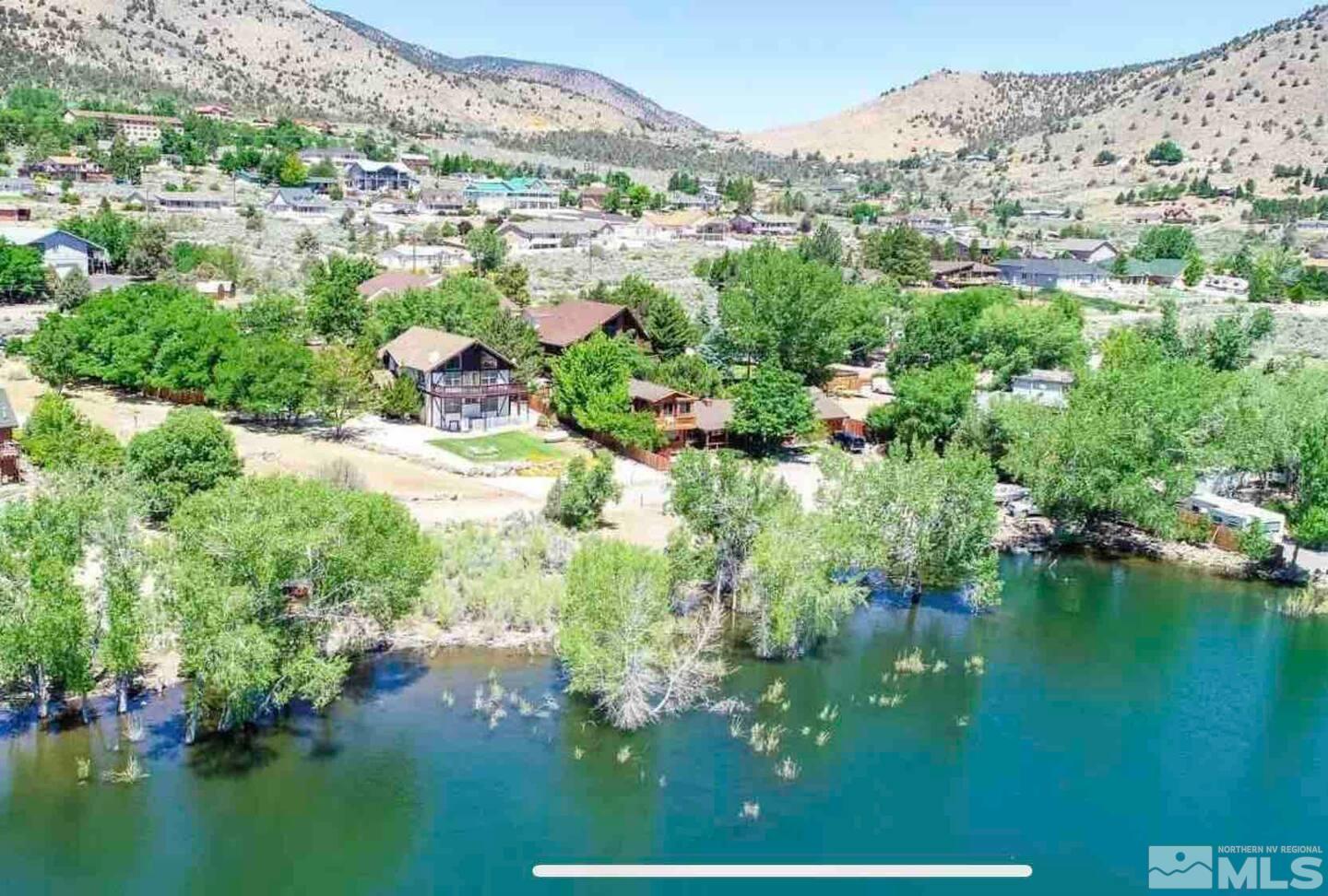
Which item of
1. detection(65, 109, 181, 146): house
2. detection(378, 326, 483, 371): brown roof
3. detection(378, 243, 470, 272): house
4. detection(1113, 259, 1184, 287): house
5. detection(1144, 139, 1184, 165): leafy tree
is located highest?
detection(1144, 139, 1184, 165): leafy tree

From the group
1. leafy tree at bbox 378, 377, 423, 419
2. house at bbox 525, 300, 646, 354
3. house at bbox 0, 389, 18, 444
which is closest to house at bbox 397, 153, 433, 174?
house at bbox 525, 300, 646, 354

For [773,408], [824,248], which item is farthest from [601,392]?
[824,248]

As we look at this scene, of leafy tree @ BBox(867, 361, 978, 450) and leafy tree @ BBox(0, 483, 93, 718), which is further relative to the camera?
leafy tree @ BBox(867, 361, 978, 450)

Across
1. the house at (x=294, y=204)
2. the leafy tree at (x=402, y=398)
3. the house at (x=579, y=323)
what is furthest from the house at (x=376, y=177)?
the leafy tree at (x=402, y=398)

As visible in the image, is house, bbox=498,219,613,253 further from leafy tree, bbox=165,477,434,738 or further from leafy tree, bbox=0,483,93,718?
leafy tree, bbox=0,483,93,718

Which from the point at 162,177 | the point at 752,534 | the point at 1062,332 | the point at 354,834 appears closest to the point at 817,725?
the point at 752,534

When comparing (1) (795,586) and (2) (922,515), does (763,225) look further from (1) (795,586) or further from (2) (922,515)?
(1) (795,586)

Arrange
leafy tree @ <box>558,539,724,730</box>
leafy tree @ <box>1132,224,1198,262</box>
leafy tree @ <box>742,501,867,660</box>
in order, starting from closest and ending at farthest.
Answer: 1. leafy tree @ <box>558,539,724,730</box>
2. leafy tree @ <box>742,501,867,660</box>
3. leafy tree @ <box>1132,224,1198,262</box>
